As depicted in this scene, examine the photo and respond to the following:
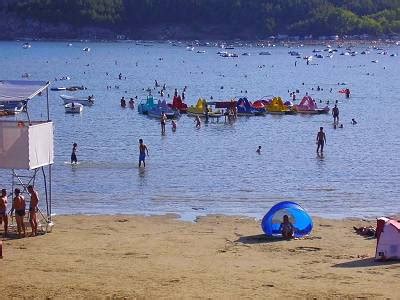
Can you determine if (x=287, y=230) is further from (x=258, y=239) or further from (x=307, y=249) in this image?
(x=307, y=249)

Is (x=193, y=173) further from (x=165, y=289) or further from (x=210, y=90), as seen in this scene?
(x=210, y=90)

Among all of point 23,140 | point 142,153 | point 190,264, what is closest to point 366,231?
point 190,264

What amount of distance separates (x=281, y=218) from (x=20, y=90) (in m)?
7.17

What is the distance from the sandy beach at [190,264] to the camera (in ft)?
62.2

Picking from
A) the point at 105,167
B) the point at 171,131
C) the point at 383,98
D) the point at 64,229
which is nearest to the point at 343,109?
the point at 383,98

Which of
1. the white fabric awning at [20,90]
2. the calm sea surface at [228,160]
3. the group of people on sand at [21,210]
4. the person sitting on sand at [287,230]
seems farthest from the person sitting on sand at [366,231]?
the white fabric awning at [20,90]

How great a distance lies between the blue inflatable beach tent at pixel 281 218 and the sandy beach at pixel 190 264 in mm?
332

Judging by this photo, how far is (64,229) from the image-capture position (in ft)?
85.8

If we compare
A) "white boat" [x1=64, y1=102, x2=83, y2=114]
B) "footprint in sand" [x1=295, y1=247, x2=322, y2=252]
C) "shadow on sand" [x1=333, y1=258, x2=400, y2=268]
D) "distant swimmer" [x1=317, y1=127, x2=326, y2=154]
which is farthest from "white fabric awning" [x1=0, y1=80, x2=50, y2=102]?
"white boat" [x1=64, y1=102, x2=83, y2=114]

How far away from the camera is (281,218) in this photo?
25.3 m

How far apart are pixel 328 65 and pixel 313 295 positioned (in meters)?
138

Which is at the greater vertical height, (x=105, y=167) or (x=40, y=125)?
(x=40, y=125)

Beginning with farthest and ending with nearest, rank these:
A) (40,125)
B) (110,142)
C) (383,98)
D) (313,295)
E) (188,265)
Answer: (383,98), (110,142), (40,125), (188,265), (313,295)

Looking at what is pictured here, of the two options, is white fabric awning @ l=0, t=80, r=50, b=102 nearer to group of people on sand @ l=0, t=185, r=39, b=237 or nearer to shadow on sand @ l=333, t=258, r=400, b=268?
group of people on sand @ l=0, t=185, r=39, b=237
